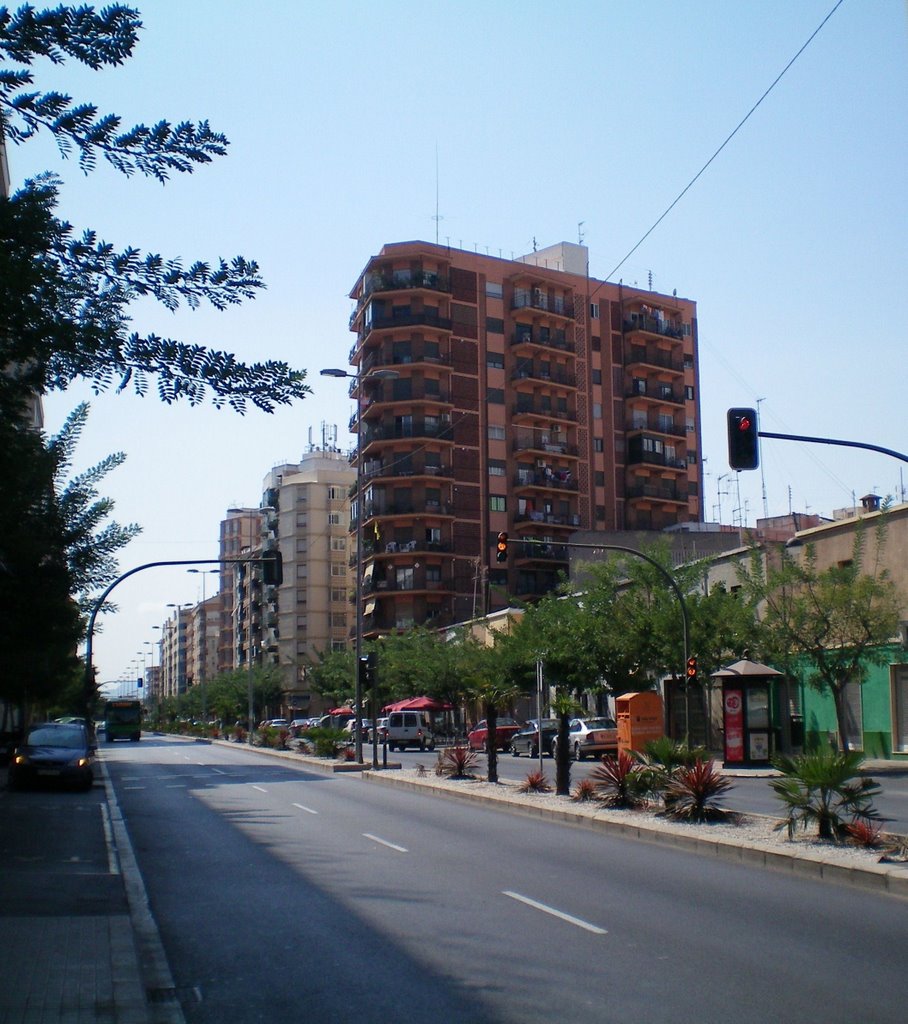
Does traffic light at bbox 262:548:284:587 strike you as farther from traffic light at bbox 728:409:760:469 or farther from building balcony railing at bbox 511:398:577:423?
building balcony railing at bbox 511:398:577:423

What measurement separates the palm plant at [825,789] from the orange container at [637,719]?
1268cm

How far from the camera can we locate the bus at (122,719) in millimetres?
81938

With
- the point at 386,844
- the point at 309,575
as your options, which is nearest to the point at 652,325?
the point at 309,575

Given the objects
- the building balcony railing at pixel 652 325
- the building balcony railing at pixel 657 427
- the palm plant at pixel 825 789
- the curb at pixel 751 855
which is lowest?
the curb at pixel 751 855

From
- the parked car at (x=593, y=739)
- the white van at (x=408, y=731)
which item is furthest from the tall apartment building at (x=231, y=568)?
the parked car at (x=593, y=739)

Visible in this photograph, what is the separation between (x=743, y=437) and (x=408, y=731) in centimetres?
4222

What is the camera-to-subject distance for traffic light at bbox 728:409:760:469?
56.1 ft

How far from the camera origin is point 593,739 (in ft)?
137

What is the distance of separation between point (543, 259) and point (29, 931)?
3374 inches

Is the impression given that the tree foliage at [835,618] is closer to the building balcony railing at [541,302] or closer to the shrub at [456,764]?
the shrub at [456,764]

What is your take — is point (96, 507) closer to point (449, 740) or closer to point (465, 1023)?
point (465, 1023)

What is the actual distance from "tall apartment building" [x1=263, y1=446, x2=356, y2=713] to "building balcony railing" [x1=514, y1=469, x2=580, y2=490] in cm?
2643

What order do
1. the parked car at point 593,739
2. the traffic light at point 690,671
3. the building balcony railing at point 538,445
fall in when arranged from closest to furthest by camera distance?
the traffic light at point 690,671 → the parked car at point 593,739 → the building balcony railing at point 538,445

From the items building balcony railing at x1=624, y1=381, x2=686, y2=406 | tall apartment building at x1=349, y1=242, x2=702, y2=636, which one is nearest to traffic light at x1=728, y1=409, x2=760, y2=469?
tall apartment building at x1=349, y1=242, x2=702, y2=636
